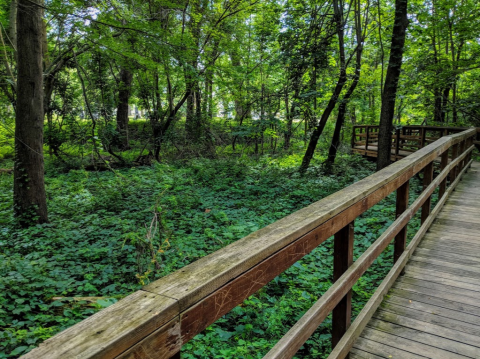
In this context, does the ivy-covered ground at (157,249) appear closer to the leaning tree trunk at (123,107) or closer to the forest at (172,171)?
the forest at (172,171)

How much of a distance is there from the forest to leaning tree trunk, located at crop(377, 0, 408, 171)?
0.11ft

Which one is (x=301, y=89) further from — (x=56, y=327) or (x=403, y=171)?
(x=56, y=327)

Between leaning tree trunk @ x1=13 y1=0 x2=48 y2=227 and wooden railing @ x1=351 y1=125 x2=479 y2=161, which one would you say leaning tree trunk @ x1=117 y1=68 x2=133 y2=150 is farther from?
wooden railing @ x1=351 y1=125 x2=479 y2=161

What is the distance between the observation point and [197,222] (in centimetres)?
650

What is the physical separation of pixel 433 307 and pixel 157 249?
13.0 ft

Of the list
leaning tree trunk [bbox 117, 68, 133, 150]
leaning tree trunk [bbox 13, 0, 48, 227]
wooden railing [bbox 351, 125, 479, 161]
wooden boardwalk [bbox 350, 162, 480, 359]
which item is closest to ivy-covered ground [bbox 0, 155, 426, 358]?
leaning tree trunk [bbox 13, 0, 48, 227]

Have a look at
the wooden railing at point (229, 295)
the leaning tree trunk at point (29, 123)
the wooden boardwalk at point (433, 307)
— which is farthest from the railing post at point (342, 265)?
the leaning tree trunk at point (29, 123)

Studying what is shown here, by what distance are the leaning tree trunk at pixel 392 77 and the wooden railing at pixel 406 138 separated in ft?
Answer: 5.20

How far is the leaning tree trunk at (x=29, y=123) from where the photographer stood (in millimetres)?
6125

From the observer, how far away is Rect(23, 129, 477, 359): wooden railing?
74 centimetres

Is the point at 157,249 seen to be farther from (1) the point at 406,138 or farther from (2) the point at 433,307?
(1) the point at 406,138

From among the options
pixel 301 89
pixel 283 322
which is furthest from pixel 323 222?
pixel 301 89

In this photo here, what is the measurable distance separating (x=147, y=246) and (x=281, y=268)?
3.80 metres

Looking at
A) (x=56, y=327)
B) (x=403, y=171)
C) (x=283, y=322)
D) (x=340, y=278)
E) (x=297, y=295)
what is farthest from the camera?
(x=297, y=295)
